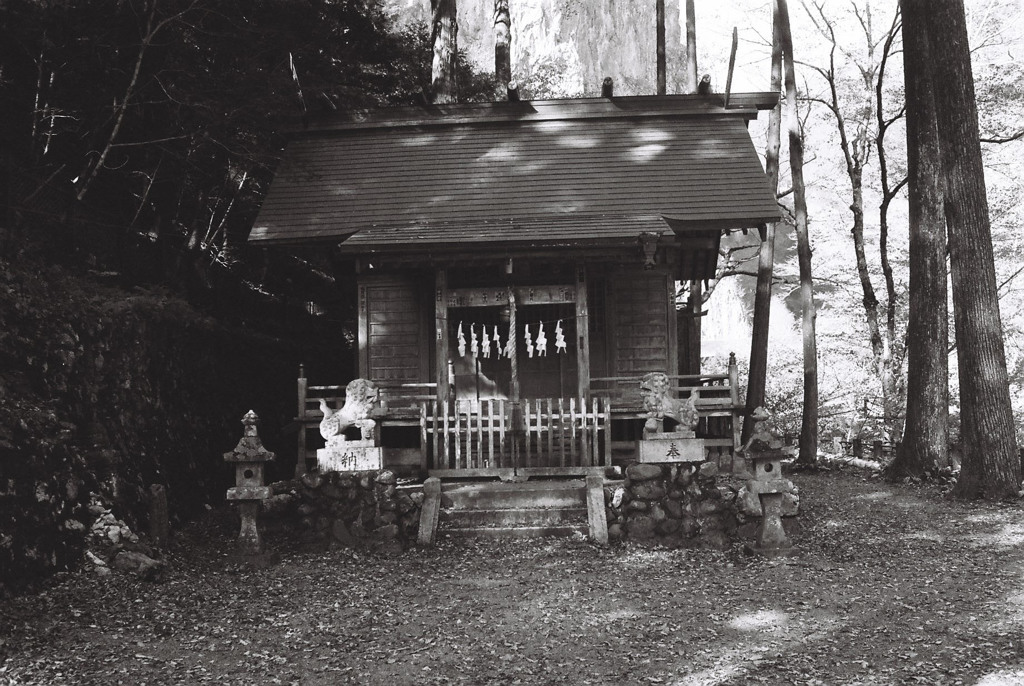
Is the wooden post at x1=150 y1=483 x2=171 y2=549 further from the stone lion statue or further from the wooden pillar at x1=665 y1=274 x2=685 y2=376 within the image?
the wooden pillar at x1=665 y1=274 x2=685 y2=376

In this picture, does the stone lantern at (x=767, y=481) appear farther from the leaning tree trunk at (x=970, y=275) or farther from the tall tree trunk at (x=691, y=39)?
the tall tree trunk at (x=691, y=39)

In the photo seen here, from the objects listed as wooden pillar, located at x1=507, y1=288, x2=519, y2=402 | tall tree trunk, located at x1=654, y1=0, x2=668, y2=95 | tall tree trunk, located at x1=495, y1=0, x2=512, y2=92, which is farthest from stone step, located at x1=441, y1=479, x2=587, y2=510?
tall tree trunk, located at x1=654, y1=0, x2=668, y2=95

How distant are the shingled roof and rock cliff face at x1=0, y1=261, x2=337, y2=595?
2715 millimetres

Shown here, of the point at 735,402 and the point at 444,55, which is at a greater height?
the point at 444,55

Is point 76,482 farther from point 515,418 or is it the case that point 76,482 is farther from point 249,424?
point 515,418

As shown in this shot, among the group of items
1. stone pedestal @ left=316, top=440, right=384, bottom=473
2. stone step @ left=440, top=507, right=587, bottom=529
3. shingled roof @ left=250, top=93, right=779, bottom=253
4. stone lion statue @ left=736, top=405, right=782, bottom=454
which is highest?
shingled roof @ left=250, top=93, right=779, bottom=253

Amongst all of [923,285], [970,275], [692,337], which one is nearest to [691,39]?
[692,337]

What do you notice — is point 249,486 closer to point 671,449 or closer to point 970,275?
point 671,449

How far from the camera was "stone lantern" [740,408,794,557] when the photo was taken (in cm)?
911

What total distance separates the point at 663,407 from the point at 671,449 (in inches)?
23.5

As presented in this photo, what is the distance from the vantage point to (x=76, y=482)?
8.09m

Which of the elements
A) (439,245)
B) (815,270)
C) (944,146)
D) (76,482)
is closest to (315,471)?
(76,482)

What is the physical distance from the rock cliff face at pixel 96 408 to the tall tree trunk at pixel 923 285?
11.8 meters

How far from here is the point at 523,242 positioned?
1204 cm
